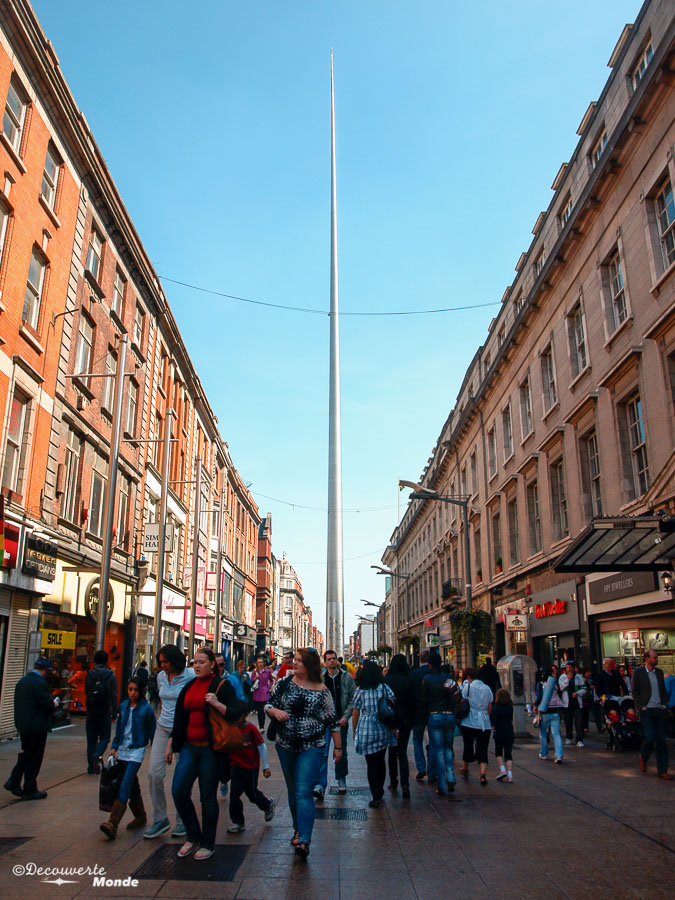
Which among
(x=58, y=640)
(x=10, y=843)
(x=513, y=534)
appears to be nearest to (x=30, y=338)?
(x=58, y=640)

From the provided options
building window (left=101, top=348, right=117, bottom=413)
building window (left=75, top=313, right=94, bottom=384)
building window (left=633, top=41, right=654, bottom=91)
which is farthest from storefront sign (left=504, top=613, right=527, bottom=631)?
building window (left=633, top=41, right=654, bottom=91)

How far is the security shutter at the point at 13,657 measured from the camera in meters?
15.7

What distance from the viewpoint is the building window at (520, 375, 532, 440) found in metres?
28.6

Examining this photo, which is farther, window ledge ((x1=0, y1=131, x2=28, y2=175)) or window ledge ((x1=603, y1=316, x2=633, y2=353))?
window ledge ((x1=603, y1=316, x2=633, y2=353))

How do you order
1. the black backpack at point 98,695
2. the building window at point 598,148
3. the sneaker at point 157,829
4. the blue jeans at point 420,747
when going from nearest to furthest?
the sneaker at point 157,829 → the black backpack at point 98,695 → the blue jeans at point 420,747 → the building window at point 598,148

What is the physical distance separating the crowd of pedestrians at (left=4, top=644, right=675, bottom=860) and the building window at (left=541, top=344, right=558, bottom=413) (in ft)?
41.0

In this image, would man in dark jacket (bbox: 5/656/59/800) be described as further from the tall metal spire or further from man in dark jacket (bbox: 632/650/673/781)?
the tall metal spire

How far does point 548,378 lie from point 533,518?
551 cm

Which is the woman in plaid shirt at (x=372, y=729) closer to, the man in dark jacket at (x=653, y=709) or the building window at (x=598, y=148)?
the man in dark jacket at (x=653, y=709)

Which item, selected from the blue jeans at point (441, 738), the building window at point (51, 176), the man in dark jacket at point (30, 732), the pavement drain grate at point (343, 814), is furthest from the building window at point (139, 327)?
the pavement drain grate at point (343, 814)

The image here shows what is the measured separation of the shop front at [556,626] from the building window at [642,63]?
14043 millimetres

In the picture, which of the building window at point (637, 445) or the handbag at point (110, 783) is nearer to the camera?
the handbag at point (110, 783)

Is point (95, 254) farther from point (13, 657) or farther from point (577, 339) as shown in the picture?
point (577, 339)

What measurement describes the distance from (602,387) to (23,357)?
14871 mm
